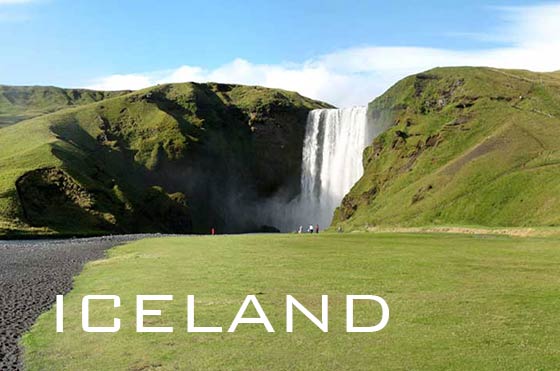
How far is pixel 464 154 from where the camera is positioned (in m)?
115

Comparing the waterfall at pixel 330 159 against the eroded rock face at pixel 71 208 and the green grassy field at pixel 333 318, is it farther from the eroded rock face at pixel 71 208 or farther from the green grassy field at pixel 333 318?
the green grassy field at pixel 333 318

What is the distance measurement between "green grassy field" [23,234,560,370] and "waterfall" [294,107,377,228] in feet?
399

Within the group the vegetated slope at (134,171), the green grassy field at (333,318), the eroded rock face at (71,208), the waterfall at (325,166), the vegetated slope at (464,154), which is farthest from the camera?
the waterfall at (325,166)

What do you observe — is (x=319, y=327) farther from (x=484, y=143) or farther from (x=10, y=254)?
(x=484, y=143)

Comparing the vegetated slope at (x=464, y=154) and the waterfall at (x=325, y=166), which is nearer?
the vegetated slope at (x=464, y=154)

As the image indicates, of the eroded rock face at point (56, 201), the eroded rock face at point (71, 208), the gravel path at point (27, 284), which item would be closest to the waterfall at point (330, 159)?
the eroded rock face at point (71, 208)

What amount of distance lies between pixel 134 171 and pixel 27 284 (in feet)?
443

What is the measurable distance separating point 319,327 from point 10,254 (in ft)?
170

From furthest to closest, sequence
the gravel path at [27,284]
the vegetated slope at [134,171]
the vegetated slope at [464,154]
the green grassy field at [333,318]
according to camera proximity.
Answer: the vegetated slope at [134,171], the vegetated slope at [464,154], the gravel path at [27,284], the green grassy field at [333,318]

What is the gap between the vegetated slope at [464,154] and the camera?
8925 cm

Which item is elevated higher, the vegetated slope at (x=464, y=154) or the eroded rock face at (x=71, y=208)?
the vegetated slope at (x=464, y=154)

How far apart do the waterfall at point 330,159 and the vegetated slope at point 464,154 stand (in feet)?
26.0

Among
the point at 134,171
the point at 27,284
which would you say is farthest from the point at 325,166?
the point at 27,284

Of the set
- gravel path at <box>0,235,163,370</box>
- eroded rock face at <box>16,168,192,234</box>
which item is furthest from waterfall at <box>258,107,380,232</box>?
gravel path at <box>0,235,163,370</box>
